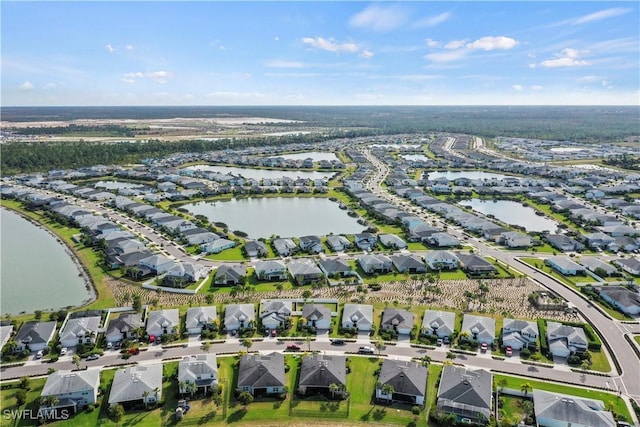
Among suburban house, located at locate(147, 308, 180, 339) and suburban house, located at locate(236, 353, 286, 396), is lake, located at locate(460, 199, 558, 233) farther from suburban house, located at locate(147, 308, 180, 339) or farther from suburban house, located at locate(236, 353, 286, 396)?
suburban house, located at locate(147, 308, 180, 339)

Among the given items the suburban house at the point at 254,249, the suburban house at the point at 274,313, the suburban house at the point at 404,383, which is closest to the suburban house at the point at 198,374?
the suburban house at the point at 274,313

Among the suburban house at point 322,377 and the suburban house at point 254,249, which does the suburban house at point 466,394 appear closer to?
the suburban house at point 322,377

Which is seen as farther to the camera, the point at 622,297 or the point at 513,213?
the point at 513,213

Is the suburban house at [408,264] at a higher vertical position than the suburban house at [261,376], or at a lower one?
higher

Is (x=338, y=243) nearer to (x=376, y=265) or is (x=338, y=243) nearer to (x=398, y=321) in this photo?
(x=376, y=265)

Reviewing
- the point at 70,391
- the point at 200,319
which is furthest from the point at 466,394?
the point at 70,391

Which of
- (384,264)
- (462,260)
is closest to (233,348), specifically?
(384,264)

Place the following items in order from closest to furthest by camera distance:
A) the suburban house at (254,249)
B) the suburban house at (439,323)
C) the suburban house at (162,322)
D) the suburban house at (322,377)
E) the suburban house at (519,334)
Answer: the suburban house at (322,377)
the suburban house at (519,334)
the suburban house at (162,322)
the suburban house at (439,323)
the suburban house at (254,249)
